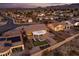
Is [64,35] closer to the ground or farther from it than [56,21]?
closer to the ground

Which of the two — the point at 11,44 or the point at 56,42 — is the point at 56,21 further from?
the point at 11,44

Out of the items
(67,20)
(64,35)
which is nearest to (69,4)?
(67,20)

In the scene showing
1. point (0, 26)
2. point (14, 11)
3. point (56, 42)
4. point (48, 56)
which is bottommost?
point (48, 56)

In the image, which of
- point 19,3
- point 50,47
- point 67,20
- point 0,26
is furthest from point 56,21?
point 0,26

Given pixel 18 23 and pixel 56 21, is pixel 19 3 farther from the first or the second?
pixel 56 21

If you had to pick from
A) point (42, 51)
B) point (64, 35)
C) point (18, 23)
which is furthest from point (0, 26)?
point (64, 35)

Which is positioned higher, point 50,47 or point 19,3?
point 19,3

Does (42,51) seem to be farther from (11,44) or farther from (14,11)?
(14,11)
